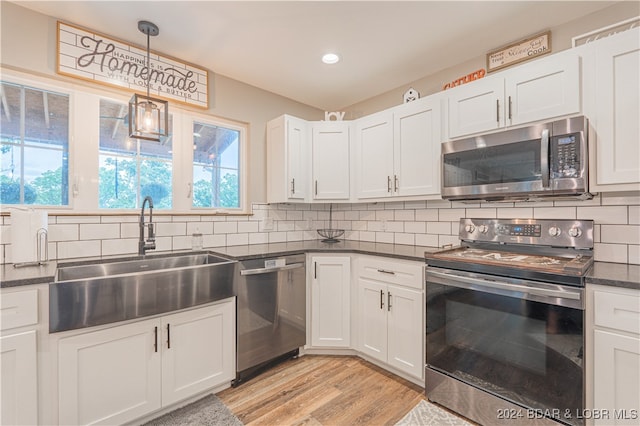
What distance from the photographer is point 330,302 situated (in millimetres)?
2529

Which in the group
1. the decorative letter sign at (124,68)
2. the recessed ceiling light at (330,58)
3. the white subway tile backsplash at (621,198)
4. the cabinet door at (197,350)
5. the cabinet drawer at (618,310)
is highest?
the recessed ceiling light at (330,58)

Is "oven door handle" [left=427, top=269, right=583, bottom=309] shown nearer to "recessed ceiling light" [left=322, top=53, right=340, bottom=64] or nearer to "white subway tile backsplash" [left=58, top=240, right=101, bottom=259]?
"recessed ceiling light" [left=322, top=53, right=340, bottom=64]

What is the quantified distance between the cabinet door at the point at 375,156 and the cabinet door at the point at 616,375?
62.9 inches

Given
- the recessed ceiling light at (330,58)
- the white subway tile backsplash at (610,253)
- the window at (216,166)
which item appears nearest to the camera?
the white subway tile backsplash at (610,253)

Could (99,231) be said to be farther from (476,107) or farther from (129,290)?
(476,107)

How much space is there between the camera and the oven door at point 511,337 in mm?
1419

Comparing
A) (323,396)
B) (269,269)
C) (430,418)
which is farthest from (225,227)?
(430,418)

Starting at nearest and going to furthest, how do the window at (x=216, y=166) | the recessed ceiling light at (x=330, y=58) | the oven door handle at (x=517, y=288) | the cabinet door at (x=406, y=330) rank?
1. the oven door handle at (x=517, y=288)
2. the cabinet door at (x=406, y=330)
3. the recessed ceiling light at (x=330, y=58)
4. the window at (x=216, y=166)

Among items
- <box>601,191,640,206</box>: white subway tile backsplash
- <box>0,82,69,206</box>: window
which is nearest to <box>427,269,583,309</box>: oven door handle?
<box>601,191,640,206</box>: white subway tile backsplash

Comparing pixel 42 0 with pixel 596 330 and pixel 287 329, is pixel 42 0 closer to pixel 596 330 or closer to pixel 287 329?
pixel 287 329

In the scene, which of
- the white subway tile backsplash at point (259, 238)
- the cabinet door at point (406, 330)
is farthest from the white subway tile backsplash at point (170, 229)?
the cabinet door at point (406, 330)

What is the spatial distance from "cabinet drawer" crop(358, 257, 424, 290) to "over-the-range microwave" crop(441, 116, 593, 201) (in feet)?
1.88

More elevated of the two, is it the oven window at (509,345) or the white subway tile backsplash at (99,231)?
the white subway tile backsplash at (99,231)

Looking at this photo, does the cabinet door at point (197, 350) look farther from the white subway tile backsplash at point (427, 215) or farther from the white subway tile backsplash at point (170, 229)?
the white subway tile backsplash at point (427, 215)
